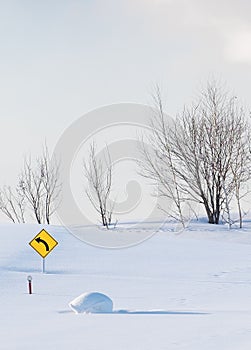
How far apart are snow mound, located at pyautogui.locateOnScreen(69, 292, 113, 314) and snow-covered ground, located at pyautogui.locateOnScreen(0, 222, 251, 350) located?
6.6 inches

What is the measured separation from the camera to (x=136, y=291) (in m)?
11.6

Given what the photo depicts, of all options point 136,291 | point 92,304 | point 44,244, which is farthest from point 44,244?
point 92,304

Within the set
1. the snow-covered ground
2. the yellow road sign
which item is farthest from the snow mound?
the yellow road sign

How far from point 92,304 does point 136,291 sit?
10.8 feet

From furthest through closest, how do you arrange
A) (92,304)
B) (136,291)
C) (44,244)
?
(44,244) → (136,291) → (92,304)

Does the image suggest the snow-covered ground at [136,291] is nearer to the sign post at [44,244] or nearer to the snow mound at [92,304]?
the snow mound at [92,304]

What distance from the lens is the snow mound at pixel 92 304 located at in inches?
332

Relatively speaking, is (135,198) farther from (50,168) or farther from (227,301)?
(227,301)

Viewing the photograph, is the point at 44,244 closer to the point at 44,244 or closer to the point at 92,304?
the point at 44,244

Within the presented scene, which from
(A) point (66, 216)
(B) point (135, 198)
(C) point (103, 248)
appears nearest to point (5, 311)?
(C) point (103, 248)

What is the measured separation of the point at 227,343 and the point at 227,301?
5.37m

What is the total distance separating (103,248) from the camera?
1831 cm

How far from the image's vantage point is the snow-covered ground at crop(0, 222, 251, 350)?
5.77 m

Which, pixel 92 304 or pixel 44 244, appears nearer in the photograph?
pixel 92 304
